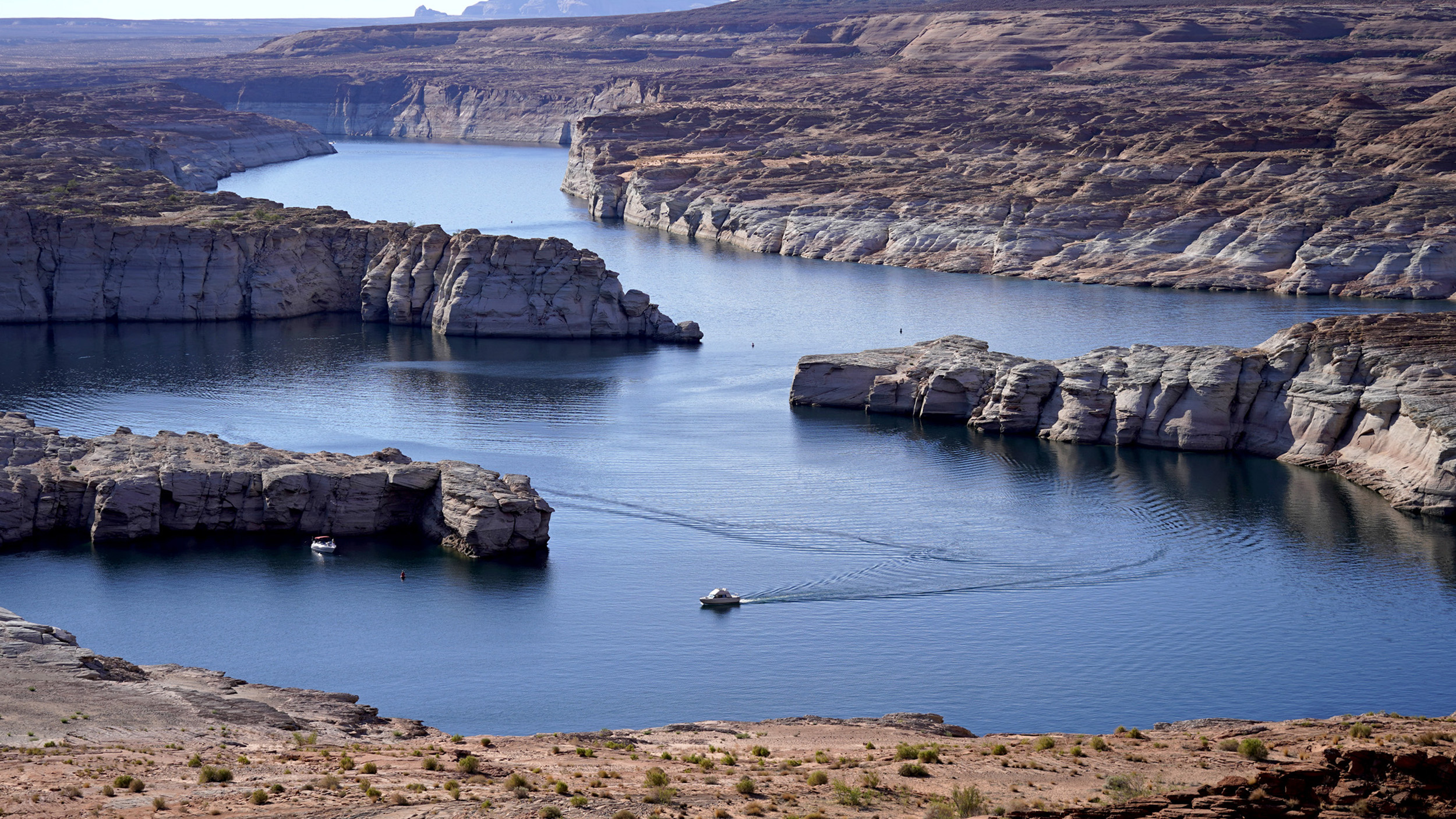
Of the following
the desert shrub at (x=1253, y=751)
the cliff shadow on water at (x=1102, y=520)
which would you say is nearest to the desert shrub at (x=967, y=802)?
the desert shrub at (x=1253, y=751)

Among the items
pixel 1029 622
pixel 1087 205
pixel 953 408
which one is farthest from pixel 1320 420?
pixel 1087 205

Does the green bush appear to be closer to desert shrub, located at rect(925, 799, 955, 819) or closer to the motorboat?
desert shrub, located at rect(925, 799, 955, 819)

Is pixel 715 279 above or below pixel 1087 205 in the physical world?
below

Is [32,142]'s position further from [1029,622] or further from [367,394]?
[1029,622]

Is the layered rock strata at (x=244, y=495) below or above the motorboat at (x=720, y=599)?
above

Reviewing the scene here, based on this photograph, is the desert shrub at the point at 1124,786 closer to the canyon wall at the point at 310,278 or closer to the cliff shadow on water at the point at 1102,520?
the cliff shadow on water at the point at 1102,520

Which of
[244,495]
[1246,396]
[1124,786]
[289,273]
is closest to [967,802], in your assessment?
[1124,786]
